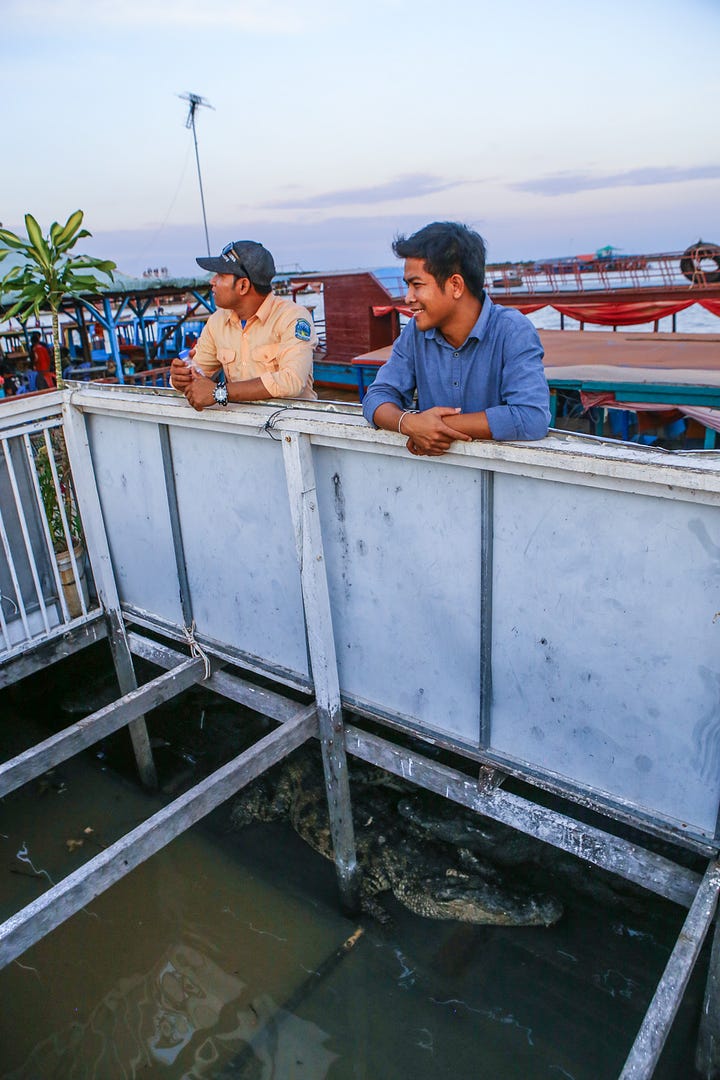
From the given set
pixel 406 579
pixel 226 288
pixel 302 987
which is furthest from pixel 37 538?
pixel 302 987

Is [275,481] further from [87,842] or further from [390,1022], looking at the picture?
[87,842]

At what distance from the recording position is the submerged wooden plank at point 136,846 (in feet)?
8.57

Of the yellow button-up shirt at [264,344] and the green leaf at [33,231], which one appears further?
the green leaf at [33,231]

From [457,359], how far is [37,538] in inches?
105

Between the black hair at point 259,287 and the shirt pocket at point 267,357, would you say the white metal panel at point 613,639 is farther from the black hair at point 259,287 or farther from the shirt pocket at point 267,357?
the black hair at point 259,287

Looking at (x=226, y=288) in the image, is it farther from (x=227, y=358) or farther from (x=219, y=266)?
(x=227, y=358)

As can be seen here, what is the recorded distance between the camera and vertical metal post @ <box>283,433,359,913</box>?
9.79 feet

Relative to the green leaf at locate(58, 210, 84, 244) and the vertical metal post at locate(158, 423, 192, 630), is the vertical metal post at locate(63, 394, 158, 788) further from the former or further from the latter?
the green leaf at locate(58, 210, 84, 244)

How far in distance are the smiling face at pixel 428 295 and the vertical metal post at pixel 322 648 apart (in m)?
0.67

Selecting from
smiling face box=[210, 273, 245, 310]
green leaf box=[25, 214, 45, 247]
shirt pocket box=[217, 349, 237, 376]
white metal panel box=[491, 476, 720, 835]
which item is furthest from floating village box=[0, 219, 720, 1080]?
green leaf box=[25, 214, 45, 247]

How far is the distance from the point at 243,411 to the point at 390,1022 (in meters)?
2.96

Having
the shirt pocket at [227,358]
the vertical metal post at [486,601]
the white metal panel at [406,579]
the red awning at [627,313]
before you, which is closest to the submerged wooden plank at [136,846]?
the white metal panel at [406,579]

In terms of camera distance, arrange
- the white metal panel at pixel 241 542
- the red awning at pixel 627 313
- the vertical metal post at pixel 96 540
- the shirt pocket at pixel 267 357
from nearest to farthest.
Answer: the white metal panel at pixel 241 542, the shirt pocket at pixel 267 357, the vertical metal post at pixel 96 540, the red awning at pixel 627 313

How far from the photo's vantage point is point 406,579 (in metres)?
2.97
